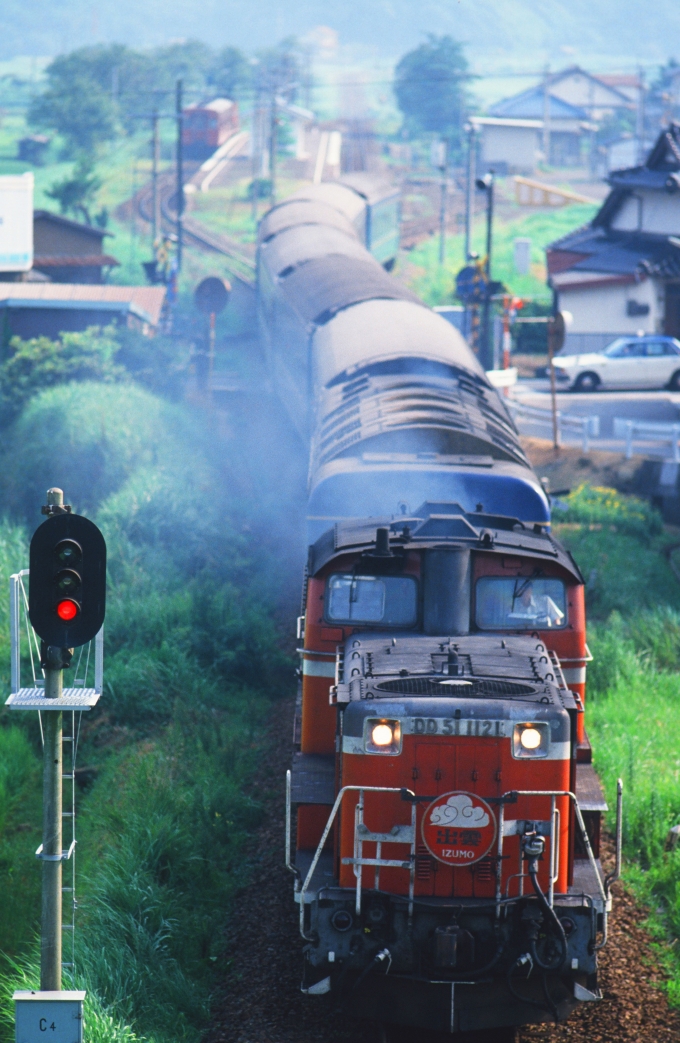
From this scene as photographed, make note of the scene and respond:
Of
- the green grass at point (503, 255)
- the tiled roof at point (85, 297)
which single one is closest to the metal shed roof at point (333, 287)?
the tiled roof at point (85, 297)

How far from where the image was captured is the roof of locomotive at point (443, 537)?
8.82 meters

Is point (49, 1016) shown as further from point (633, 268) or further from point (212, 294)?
point (633, 268)

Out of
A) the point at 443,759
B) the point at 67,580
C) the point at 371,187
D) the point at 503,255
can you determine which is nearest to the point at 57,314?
the point at 371,187

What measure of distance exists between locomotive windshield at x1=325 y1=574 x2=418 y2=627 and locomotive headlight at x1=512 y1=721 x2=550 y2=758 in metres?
1.61

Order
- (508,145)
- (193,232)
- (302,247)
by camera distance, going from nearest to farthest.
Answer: (302,247)
(193,232)
(508,145)

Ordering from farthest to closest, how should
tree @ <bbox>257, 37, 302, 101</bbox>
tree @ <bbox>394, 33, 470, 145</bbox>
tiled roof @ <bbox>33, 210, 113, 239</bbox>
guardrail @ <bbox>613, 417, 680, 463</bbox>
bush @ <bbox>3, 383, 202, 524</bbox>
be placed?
1. tree @ <bbox>257, 37, 302, 101</bbox>
2. tree @ <bbox>394, 33, 470, 145</bbox>
3. tiled roof @ <bbox>33, 210, 113, 239</bbox>
4. guardrail @ <bbox>613, 417, 680, 463</bbox>
5. bush @ <bbox>3, 383, 202, 524</bbox>

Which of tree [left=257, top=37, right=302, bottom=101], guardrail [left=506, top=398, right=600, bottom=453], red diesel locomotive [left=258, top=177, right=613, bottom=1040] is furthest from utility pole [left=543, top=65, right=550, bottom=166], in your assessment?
red diesel locomotive [left=258, top=177, right=613, bottom=1040]

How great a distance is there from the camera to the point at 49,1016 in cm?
630

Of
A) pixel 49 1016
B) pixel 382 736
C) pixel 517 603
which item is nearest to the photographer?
pixel 49 1016

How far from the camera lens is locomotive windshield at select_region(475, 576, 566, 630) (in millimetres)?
8883

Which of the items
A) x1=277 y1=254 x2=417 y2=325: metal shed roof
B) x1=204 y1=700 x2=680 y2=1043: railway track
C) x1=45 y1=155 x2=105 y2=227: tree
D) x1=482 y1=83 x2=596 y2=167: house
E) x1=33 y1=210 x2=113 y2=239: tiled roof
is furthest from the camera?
x1=482 y1=83 x2=596 y2=167: house

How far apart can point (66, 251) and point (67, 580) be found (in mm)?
40100

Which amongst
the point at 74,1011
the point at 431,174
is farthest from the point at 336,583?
the point at 431,174

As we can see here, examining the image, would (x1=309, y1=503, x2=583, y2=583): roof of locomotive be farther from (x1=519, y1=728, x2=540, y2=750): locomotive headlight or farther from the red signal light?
the red signal light
